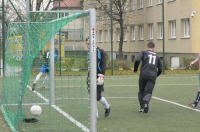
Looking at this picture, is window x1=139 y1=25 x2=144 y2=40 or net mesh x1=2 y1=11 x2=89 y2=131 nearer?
net mesh x1=2 y1=11 x2=89 y2=131

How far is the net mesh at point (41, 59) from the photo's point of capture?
25.2 feet

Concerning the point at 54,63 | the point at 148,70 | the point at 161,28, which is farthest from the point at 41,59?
the point at 161,28

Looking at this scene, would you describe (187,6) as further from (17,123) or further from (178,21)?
(17,123)

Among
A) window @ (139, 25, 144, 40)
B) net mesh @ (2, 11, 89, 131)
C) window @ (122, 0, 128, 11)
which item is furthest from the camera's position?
window @ (139, 25, 144, 40)

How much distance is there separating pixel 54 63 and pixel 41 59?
217 cm

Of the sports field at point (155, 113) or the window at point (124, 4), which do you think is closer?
the sports field at point (155, 113)

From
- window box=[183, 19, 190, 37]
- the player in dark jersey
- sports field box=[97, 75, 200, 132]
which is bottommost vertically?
sports field box=[97, 75, 200, 132]

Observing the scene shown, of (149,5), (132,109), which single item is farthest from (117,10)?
(132,109)

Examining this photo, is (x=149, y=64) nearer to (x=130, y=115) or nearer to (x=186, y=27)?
(x=130, y=115)

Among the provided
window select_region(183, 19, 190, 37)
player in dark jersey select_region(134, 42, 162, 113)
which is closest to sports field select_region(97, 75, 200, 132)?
player in dark jersey select_region(134, 42, 162, 113)

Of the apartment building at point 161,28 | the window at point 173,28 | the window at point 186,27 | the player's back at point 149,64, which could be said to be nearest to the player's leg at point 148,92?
the player's back at point 149,64

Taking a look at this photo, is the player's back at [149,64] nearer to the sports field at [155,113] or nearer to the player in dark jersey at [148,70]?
the player in dark jersey at [148,70]

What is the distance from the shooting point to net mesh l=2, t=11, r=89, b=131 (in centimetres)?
769

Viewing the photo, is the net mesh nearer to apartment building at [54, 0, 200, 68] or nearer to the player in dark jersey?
the player in dark jersey
